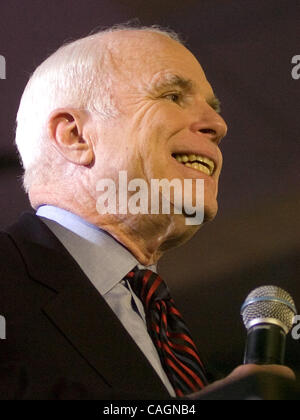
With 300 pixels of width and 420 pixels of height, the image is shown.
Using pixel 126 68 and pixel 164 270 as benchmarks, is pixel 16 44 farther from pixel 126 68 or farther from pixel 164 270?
Answer: pixel 164 270

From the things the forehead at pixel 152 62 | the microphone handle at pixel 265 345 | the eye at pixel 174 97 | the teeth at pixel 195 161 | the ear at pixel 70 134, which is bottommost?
the microphone handle at pixel 265 345

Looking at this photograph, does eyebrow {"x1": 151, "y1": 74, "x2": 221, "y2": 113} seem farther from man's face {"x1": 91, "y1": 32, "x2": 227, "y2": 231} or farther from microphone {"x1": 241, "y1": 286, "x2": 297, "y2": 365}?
microphone {"x1": 241, "y1": 286, "x2": 297, "y2": 365}

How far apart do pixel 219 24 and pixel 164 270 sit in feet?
1.75

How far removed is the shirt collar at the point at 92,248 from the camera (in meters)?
1.38

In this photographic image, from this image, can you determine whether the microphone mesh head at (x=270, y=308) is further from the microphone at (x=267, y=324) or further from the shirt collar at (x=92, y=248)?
the shirt collar at (x=92, y=248)

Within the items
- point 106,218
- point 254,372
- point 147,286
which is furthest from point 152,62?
point 254,372

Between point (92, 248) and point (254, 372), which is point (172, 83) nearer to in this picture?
point (92, 248)

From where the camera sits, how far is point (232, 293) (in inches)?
69.0

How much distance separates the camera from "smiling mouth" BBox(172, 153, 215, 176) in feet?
4.90

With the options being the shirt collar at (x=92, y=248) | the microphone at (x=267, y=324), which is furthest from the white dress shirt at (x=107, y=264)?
the microphone at (x=267, y=324)

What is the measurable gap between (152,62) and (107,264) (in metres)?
0.40

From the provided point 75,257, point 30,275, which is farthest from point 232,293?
point 30,275

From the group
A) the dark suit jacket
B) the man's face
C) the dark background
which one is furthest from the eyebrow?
the dark suit jacket

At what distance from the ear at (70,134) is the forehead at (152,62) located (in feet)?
0.38
